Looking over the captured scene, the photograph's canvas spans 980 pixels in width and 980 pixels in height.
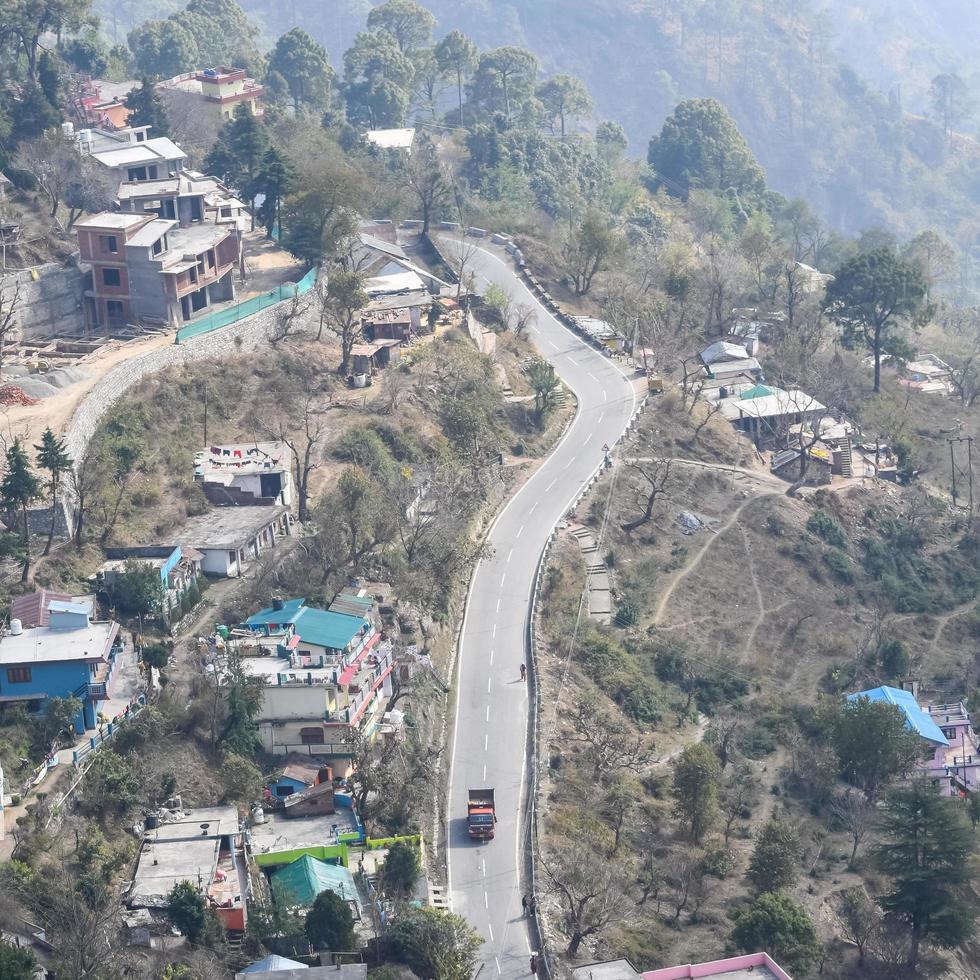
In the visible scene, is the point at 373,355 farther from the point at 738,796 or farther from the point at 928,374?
the point at 928,374

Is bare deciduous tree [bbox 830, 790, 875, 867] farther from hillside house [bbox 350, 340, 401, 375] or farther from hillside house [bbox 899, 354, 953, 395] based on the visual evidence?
hillside house [bbox 899, 354, 953, 395]

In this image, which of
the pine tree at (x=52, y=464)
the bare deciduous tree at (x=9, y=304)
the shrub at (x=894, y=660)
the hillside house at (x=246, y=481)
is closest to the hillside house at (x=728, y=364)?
the shrub at (x=894, y=660)

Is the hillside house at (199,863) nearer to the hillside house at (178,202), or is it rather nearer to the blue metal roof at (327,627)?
the blue metal roof at (327,627)

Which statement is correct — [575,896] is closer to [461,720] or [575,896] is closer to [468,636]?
[461,720]

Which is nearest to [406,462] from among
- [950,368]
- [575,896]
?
[575,896]

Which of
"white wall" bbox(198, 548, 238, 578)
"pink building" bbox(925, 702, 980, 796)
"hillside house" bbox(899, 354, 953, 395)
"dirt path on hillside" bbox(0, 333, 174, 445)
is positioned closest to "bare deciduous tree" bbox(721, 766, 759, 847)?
"pink building" bbox(925, 702, 980, 796)
